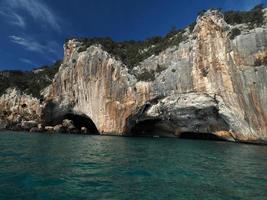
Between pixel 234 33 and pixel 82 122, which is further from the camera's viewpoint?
pixel 82 122

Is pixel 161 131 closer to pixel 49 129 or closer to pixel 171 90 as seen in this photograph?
pixel 171 90

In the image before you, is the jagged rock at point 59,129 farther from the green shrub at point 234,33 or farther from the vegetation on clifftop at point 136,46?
the green shrub at point 234,33

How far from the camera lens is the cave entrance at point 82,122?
54.7 m

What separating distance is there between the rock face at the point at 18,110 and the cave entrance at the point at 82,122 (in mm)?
5941

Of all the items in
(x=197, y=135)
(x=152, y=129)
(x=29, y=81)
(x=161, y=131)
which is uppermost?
(x=29, y=81)

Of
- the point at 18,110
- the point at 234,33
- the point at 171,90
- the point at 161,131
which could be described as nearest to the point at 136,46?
the point at 171,90

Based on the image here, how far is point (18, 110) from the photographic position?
59469mm

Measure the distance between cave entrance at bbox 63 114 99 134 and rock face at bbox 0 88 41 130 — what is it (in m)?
5.94

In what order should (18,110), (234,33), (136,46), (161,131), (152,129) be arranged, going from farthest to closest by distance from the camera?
1. (18,110)
2. (136,46)
3. (152,129)
4. (161,131)
5. (234,33)

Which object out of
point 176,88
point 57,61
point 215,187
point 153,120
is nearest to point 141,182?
point 215,187

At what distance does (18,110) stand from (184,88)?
1423 inches

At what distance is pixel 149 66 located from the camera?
149 feet

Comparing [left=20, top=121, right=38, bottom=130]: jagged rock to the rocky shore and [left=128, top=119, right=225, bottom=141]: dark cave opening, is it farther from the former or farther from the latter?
[left=128, top=119, right=225, bottom=141]: dark cave opening

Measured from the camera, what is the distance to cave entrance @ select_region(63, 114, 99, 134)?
5468 cm
